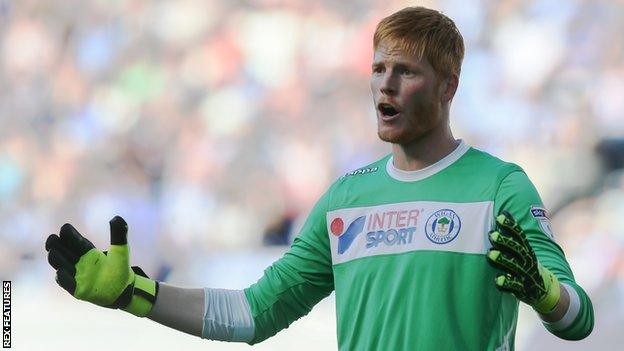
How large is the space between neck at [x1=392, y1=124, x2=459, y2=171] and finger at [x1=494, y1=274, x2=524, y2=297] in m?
0.49

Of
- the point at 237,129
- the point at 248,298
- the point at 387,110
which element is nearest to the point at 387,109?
the point at 387,110

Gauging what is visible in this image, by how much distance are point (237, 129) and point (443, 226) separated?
3.65m

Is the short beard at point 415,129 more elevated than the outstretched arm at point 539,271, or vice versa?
the short beard at point 415,129

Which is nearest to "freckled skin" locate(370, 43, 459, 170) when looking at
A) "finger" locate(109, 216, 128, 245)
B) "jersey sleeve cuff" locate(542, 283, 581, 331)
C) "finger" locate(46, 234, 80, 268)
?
"jersey sleeve cuff" locate(542, 283, 581, 331)

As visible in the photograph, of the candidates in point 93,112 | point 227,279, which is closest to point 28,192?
point 93,112

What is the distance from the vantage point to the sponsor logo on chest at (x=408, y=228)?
1.89m

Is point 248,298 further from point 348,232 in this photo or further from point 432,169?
point 432,169

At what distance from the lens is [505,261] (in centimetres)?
155

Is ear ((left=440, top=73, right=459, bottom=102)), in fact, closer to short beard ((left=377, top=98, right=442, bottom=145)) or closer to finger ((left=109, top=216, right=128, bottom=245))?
short beard ((left=377, top=98, right=442, bottom=145))

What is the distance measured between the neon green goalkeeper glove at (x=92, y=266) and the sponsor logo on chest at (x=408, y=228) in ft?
1.39

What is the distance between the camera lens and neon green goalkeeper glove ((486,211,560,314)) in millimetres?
1558

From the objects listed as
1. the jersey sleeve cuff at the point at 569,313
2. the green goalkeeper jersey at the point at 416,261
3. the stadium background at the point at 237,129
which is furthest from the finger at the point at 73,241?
the stadium background at the point at 237,129

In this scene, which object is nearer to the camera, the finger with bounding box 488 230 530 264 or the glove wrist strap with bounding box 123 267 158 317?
the finger with bounding box 488 230 530 264

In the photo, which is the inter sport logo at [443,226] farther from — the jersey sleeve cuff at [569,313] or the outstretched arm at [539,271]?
the jersey sleeve cuff at [569,313]
